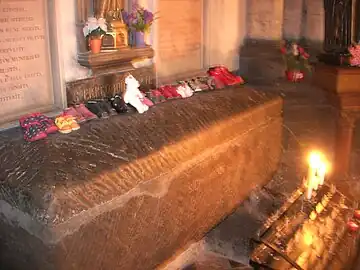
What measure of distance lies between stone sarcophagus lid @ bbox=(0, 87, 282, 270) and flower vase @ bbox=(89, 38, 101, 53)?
19.9 inches

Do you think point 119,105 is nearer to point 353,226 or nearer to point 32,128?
point 32,128

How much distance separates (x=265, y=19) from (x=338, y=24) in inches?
33.7

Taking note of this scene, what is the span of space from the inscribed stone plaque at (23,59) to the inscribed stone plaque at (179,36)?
4.04 feet

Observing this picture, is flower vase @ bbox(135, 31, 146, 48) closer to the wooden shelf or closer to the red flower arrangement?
the wooden shelf

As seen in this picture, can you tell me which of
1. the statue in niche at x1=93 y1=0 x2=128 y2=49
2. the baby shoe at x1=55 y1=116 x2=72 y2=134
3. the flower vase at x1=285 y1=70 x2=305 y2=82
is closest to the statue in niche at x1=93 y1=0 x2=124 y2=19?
the statue in niche at x1=93 y1=0 x2=128 y2=49

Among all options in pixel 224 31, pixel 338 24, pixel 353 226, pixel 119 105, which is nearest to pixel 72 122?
pixel 119 105

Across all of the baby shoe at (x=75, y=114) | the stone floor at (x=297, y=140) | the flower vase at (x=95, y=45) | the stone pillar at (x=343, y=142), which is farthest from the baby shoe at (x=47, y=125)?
the stone pillar at (x=343, y=142)

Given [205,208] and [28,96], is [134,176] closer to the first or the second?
→ [205,208]

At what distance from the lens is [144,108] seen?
3127mm

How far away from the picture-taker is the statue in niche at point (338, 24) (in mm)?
4340

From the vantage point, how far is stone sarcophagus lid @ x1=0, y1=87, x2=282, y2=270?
6.89ft

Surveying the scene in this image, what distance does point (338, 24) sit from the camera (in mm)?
4402

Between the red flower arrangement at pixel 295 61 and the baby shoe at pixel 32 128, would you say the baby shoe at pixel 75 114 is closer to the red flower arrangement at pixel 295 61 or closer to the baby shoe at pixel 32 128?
the baby shoe at pixel 32 128

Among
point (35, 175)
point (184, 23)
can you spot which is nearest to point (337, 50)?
point (184, 23)
